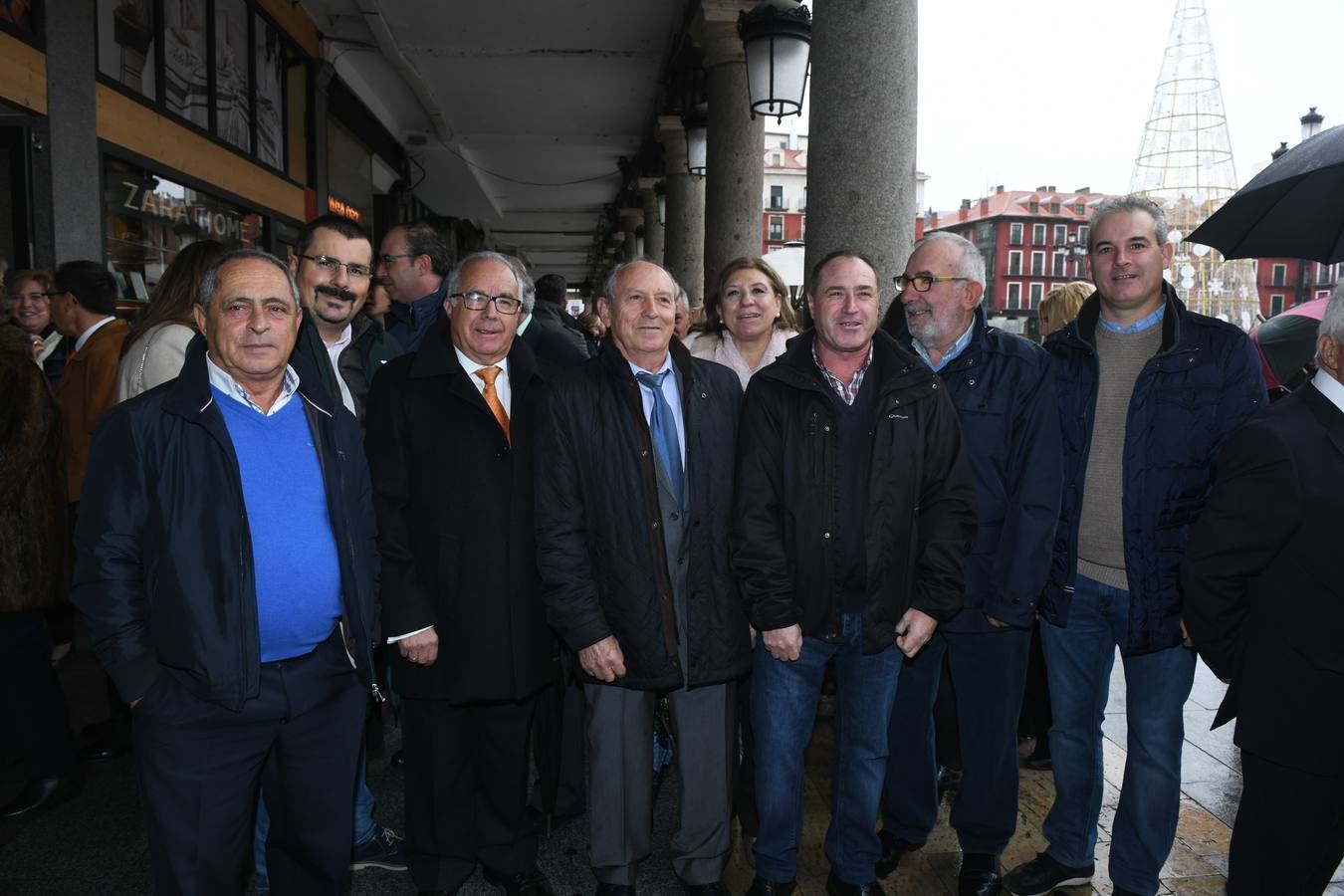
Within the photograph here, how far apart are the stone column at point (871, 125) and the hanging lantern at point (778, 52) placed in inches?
59.3

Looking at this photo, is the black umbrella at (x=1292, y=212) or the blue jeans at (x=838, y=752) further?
the black umbrella at (x=1292, y=212)

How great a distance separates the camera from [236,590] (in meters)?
2.23

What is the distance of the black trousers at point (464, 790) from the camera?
3.02m

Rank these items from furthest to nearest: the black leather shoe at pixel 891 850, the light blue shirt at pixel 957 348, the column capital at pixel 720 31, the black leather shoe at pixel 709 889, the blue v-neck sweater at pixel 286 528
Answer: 1. the column capital at pixel 720 31
2. the black leather shoe at pixel 891 850
3. the light blue shirt at pixel 957 348
4. the black leather shoe at pixel 709 889
5. the blue v-neck sweater at pixel 286 528

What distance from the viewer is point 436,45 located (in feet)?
35.8

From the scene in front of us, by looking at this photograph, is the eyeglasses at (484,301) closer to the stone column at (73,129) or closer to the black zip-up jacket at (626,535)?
the black zip-up jacket at (626,535)

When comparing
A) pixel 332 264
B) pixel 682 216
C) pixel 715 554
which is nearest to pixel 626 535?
pixel 715 554

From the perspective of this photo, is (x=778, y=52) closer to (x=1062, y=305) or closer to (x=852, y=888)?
(x=1062, y=305)

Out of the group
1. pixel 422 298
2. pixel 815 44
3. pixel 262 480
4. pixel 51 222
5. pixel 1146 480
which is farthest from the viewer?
pixel 51 222

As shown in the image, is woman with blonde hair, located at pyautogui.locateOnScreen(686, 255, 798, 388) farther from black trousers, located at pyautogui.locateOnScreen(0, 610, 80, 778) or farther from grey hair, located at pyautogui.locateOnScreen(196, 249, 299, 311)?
black trousers, located at pyautogui.locateOnScreen(0, 610, 80, 778)

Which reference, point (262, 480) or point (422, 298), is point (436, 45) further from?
point (262, 480)

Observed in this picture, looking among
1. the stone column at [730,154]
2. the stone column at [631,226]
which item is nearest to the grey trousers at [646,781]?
the stone column at [730,154]

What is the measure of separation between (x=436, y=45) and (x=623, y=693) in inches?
401

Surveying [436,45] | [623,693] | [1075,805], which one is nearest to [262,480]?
[623,693]
